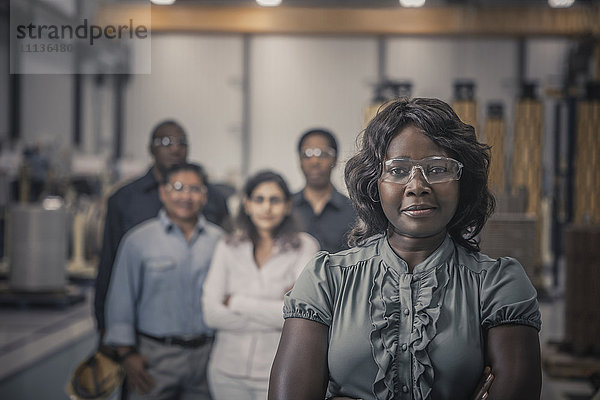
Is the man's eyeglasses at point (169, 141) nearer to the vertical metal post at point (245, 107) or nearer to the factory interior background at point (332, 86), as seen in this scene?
the factory interior background at point (332, 86)

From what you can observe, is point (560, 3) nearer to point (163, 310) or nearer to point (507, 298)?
point (163, 310)

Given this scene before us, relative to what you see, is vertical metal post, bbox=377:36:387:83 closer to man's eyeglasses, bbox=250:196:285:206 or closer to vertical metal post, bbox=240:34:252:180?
vertical metal post, bbox=240:34:252:180

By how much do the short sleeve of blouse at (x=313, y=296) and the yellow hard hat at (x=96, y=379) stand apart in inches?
65.4

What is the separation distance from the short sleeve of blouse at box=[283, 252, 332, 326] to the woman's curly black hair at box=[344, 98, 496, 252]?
15cm

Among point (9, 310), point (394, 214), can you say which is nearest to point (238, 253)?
point (394, 214)

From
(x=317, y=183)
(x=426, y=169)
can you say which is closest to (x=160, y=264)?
(x=317, y=183)

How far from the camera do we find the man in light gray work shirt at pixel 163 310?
2779 millimetres

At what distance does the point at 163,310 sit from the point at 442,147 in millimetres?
1727

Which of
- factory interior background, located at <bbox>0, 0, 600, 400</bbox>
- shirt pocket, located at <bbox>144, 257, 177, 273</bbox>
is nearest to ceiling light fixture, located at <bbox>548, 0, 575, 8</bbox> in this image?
factory interior background, located at <bbox>0, 0, 600, 400</bbox>

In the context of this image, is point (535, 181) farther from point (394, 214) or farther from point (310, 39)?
point (394, 214)

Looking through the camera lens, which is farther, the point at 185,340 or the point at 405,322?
the point at 185,340

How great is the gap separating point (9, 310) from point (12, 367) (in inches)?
88.1

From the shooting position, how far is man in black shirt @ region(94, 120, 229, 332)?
2.91m

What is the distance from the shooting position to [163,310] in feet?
9.17
